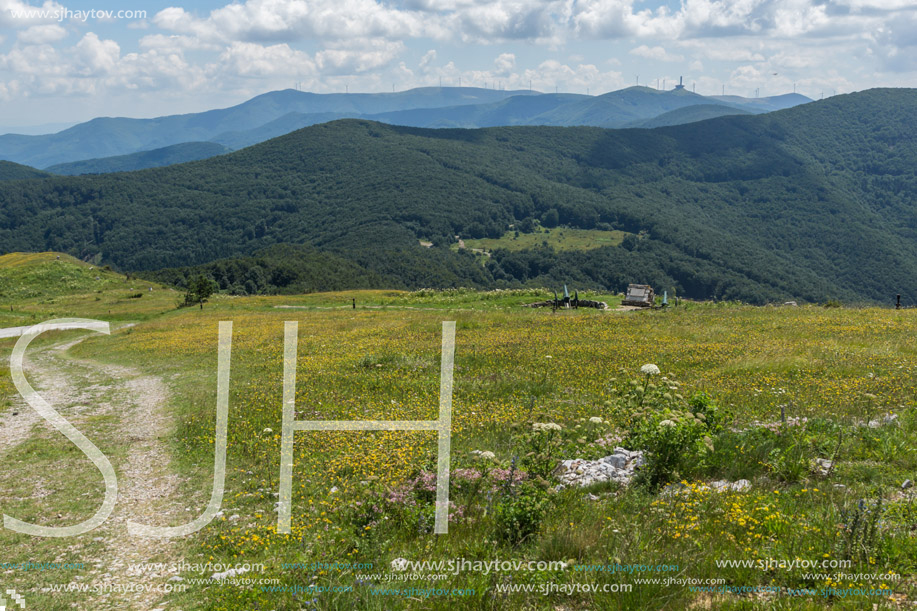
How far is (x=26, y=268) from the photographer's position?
229 ft

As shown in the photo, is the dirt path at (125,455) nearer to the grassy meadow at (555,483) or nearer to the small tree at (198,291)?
the grassy meadow at (555,483)

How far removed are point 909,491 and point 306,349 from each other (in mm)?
20331

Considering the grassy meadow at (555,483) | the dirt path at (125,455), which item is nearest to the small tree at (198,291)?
the dirt path at (125,455)

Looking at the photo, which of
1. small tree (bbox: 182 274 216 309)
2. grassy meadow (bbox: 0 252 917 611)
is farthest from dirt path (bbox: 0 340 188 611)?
small tree (bbox: 182 274 216 309)

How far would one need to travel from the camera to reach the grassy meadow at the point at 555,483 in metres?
5.37

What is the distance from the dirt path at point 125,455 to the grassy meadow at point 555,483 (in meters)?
0.23

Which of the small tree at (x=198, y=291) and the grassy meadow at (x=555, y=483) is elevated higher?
the grassy meadow at (x=555, y=483)

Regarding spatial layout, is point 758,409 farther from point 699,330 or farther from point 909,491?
point 699,330

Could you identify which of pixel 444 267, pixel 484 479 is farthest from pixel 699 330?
pixel 444 267

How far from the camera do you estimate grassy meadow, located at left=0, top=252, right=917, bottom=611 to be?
211 inches

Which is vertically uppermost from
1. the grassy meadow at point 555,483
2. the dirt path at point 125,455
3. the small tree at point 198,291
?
the grassy meadow at point 555,483

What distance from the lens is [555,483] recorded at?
779 centimetres

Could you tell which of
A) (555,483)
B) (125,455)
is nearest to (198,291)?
(125,455)

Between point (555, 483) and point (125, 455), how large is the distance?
28.6 ft
